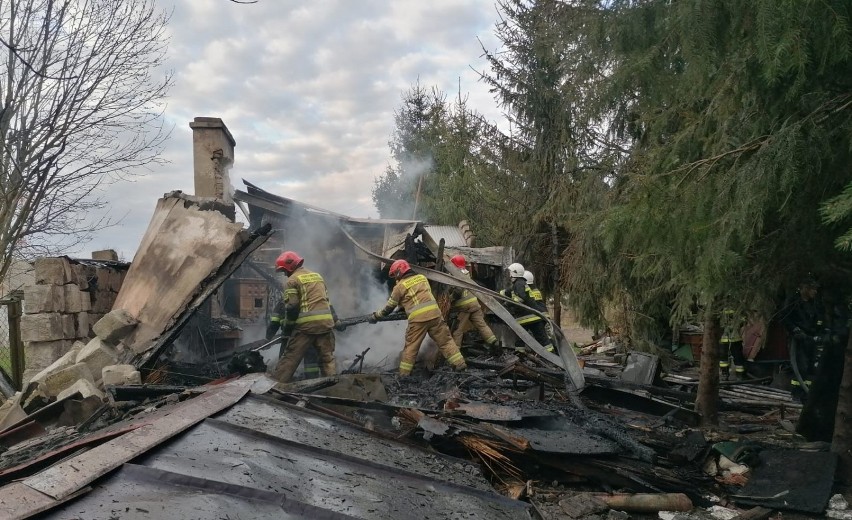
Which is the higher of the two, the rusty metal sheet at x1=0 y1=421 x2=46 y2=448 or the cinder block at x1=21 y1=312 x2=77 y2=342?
the cinder block at x1=21 y1=312 x2=77 y2=342

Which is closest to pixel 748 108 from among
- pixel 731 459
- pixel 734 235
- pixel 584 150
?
pixel 734 235

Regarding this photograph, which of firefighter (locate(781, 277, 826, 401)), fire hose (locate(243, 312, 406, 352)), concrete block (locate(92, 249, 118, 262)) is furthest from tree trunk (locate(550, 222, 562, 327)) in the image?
concrete block (locate(92, 249, 118, 262))

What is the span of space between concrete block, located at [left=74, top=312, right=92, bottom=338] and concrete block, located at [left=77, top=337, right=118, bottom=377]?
3.25ft

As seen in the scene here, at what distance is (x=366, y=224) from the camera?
36.4ft

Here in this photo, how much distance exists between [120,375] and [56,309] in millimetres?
1528

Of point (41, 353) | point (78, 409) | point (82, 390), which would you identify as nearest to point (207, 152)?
point (41, 353)

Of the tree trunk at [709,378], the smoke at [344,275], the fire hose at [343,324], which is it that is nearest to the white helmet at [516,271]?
the smoke at [344,275]

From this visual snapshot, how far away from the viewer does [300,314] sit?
740cm

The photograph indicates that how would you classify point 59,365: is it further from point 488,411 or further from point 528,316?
point 528,316

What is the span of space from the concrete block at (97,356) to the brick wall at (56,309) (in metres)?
0.69

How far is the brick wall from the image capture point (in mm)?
6398

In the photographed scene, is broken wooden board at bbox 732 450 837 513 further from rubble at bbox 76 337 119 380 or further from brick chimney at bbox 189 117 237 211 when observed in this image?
brick chimney at bbox 189 117 237 211

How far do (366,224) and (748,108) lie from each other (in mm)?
7889

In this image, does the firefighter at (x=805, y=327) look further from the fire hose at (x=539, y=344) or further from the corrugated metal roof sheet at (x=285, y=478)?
the corrugated metal roof sheet at (x=285, y=478)
